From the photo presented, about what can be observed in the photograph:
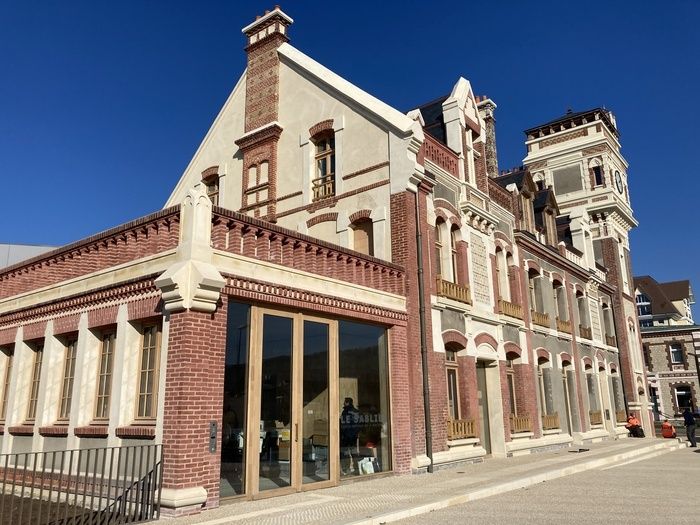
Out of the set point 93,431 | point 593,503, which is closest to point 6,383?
point 93,431

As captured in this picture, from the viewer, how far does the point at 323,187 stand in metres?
15.8

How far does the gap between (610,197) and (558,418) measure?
692 inches

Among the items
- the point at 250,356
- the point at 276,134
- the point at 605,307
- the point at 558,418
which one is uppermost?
the point at 276,134

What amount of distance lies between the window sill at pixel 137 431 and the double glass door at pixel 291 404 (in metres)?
1.57

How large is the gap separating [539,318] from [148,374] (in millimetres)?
15238

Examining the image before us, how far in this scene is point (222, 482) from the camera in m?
8.64

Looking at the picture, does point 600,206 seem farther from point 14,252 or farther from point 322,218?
point 14,252

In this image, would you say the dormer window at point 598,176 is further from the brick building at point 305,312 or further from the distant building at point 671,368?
the distant building at point 671,368

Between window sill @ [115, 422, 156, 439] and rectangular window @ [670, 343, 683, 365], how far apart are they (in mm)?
55562

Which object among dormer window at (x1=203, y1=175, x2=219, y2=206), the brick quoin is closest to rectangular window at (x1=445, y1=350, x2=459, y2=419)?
the brick quoin

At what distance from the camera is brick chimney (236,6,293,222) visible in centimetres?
1727

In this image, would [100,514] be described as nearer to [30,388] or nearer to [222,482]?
[222,482]

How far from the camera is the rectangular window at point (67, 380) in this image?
34.3 feet

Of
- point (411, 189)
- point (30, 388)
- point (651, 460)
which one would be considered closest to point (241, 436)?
point (30, 388)
